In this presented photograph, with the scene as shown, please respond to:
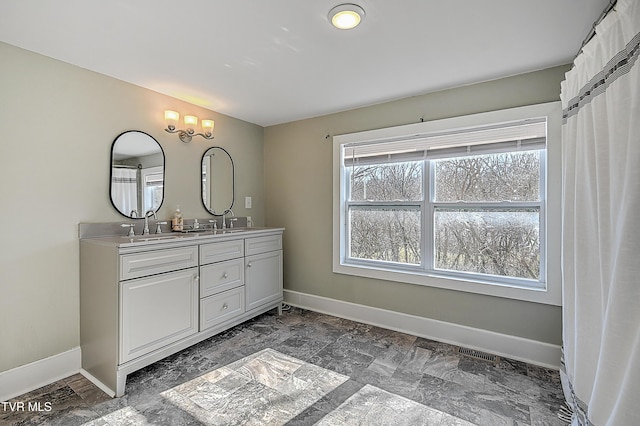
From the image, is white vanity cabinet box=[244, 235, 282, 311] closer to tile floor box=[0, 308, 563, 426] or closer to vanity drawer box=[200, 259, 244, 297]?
vanity drawer box=[200, 259, 244, 297]

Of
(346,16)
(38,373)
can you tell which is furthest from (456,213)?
(38,373)

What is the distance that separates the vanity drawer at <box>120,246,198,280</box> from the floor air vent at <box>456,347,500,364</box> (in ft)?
7.75

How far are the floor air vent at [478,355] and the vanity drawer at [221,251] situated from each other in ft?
7.06

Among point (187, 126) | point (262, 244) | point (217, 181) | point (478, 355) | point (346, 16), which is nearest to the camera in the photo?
point (346, 16)

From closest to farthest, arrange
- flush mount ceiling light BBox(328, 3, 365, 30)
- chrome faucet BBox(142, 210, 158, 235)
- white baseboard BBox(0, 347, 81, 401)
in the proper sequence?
flush mount ceiling light BBox(328, 3, 365, 30)
white baseboard BBox(0, 347, 81, 401)
chrome faucet BBox(142, 210, 158, 235)

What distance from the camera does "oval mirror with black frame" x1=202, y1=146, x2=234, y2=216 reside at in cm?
319

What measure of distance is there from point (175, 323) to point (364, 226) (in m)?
2.03

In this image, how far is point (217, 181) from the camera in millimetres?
3305

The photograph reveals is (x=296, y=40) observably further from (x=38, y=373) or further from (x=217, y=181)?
(x=38, y=373)

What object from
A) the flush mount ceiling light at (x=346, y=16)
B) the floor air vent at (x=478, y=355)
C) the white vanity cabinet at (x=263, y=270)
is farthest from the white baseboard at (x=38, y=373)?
the floor air vent at (x=478, y=355)

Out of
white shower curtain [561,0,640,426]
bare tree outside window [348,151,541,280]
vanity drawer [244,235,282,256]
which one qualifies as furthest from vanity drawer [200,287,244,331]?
white shower curtain [561,0,640,426]

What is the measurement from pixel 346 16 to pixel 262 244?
2.20m

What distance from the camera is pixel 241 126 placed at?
11.8 ft

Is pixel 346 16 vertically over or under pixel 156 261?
over
